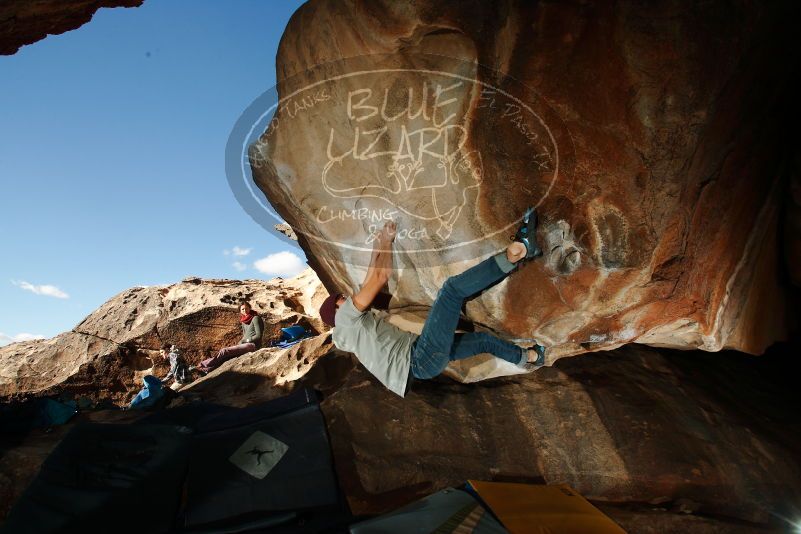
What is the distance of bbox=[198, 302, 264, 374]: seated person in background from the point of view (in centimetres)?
684

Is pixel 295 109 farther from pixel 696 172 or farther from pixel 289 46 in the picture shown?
pixel 696 172

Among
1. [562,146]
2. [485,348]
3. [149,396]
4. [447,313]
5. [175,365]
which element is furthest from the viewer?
[175,365]

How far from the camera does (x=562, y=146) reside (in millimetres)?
2648

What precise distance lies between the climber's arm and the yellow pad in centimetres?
141

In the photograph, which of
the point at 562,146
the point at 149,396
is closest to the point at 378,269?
the point at 562,146

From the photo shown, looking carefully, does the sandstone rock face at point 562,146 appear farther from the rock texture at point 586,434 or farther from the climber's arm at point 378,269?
the rock texture at point 586,434

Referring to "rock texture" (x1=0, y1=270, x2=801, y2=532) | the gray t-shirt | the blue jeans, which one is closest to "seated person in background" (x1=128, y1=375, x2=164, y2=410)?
"rock texture" (x1=0, y1=270, x2=801, y2=532)

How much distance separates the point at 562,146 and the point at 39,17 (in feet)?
12.6

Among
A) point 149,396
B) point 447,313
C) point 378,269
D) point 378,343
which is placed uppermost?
point 378,269

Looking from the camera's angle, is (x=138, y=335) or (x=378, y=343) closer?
(x=378, y=343)

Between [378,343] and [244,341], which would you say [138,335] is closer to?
[244,341]

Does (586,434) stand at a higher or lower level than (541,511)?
lower

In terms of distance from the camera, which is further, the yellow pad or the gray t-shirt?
the gray t-shirt

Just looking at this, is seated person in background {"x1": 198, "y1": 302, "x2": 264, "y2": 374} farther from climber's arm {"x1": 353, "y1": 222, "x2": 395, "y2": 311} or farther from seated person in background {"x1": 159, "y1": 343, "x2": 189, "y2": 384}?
climber's arm {"x1": 353, "y1": 222, "x2": 395, "y2": 311}
